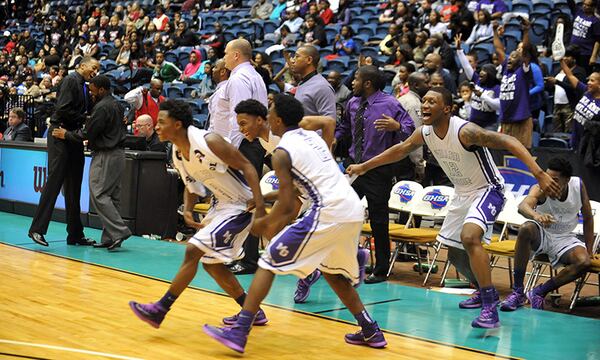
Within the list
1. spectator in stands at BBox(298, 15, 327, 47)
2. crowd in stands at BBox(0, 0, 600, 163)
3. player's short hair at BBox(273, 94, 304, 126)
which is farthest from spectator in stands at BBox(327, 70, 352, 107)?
player's short hair at BBox(273, 94, 304, 126)

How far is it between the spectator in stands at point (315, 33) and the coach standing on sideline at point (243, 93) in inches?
318

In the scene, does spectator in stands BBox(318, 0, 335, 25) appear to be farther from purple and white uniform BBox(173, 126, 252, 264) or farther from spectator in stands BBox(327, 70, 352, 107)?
purple and white uniform BBox(173, 126, 252, 264)

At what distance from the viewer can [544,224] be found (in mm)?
6828

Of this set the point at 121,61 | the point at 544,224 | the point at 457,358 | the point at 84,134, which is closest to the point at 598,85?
the point at 544,224

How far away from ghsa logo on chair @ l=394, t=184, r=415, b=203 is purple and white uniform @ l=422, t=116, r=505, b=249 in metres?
2.10

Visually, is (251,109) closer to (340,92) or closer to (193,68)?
(340,92)

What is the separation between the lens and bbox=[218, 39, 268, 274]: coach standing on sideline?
24.3ft

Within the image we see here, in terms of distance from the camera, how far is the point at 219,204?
5.50m

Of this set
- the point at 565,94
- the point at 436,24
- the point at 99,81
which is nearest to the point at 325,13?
the point at 436,24

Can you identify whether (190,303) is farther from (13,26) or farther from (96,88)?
(13,26)

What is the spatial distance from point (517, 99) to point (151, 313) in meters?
6.07

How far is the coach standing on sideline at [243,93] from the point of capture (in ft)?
24.3

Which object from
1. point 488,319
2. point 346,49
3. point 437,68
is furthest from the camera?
point 346,49

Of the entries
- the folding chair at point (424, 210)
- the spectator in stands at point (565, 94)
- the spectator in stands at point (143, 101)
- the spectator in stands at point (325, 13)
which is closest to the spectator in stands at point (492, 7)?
the spectator in stands at point (565, 94)
